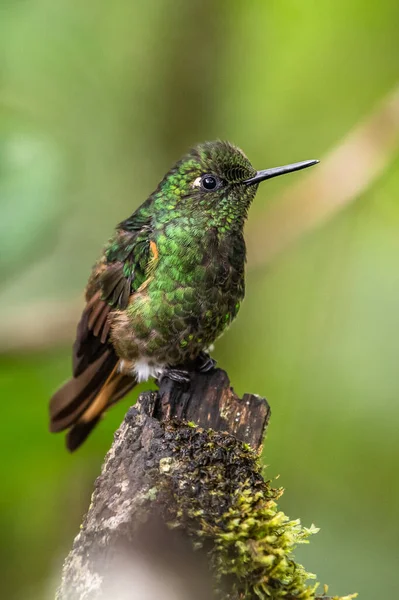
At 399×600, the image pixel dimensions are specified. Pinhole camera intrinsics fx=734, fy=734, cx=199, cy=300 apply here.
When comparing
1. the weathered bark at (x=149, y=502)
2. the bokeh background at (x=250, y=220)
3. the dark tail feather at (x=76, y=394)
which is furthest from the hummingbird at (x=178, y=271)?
the weathered bark at (x=149, y=502)

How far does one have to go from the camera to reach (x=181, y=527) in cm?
178

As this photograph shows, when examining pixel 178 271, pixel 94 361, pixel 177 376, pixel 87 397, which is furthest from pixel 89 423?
pixel 178 271

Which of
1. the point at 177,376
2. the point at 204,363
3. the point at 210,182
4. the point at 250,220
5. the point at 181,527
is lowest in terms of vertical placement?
the point at 181,527

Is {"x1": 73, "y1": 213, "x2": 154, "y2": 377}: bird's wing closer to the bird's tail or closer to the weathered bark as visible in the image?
Result: the bird's tail

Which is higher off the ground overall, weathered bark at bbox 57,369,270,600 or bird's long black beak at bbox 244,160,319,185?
bird's long black beak at bbox 244,160,319,185

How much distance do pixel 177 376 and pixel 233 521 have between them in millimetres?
1259

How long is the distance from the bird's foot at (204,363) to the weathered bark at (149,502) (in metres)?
0.83

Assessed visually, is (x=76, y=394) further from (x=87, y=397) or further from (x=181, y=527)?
(x=181, y=527)

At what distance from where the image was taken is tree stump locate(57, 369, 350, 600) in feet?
5.61

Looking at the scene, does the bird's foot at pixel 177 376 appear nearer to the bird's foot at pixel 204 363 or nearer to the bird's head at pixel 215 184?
the bird's foot at pixel 204 363

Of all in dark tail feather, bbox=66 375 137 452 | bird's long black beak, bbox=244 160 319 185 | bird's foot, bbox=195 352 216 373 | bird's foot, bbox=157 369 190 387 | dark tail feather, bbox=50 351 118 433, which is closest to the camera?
bird's foot, bbox=157 369 190 387

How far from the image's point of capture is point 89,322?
3.43 metres

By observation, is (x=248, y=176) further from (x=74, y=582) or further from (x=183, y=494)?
(x=74, y=582)

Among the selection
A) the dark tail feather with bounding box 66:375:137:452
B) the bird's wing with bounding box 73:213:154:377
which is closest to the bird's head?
the bird's wing with bounding box 73:213:154:377
